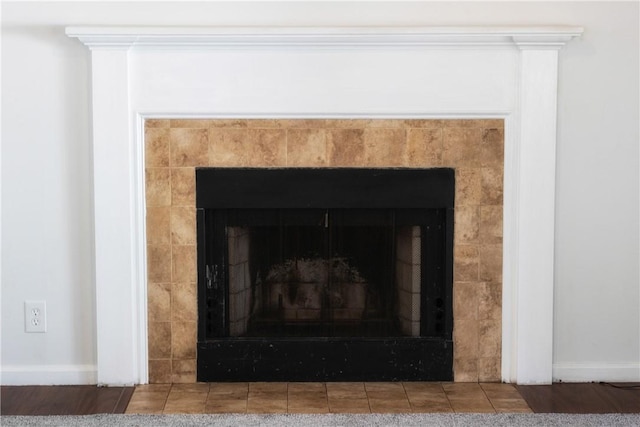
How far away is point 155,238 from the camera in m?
3.49

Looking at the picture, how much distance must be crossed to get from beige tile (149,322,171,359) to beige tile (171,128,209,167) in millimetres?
627

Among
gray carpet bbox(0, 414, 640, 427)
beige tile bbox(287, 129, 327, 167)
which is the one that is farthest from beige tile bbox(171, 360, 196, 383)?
beige tile bbox(287, 129, 327, 167)

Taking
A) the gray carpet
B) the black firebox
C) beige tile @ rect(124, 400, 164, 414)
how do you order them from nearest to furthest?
the gray carpet → beige tile @ rect(124, 400, 164, 414) → the black firebox

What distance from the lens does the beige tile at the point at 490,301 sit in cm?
354

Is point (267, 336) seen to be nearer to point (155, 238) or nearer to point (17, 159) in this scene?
point (155, 238)

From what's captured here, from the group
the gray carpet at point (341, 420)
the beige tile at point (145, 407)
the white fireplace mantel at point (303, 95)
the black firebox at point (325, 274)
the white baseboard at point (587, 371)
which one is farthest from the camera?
the white baseboard at point (587, 371)

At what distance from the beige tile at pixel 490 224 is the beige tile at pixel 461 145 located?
0.20m

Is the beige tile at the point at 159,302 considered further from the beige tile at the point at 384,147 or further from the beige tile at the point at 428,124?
the beige tile at the point at 428,124

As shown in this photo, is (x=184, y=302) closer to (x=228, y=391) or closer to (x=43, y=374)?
(x=228, y=391)

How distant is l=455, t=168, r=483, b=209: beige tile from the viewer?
11.4ft

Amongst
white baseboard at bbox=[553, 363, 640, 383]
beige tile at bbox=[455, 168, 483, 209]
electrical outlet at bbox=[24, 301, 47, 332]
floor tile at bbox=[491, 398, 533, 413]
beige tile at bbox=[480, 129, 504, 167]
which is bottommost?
floor tile at bbox=[491, 398, 533, 413]

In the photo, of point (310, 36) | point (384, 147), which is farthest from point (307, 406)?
point (310, 36)

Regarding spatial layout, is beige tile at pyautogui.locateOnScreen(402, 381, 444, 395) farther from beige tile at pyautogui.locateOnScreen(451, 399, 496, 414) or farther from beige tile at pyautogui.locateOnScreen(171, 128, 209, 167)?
beige tile at pyautogui.locateOnScreen(171, 128, 209, 167)

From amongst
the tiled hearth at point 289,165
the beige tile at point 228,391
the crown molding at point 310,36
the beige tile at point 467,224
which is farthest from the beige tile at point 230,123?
the beige tile at point 228,391
